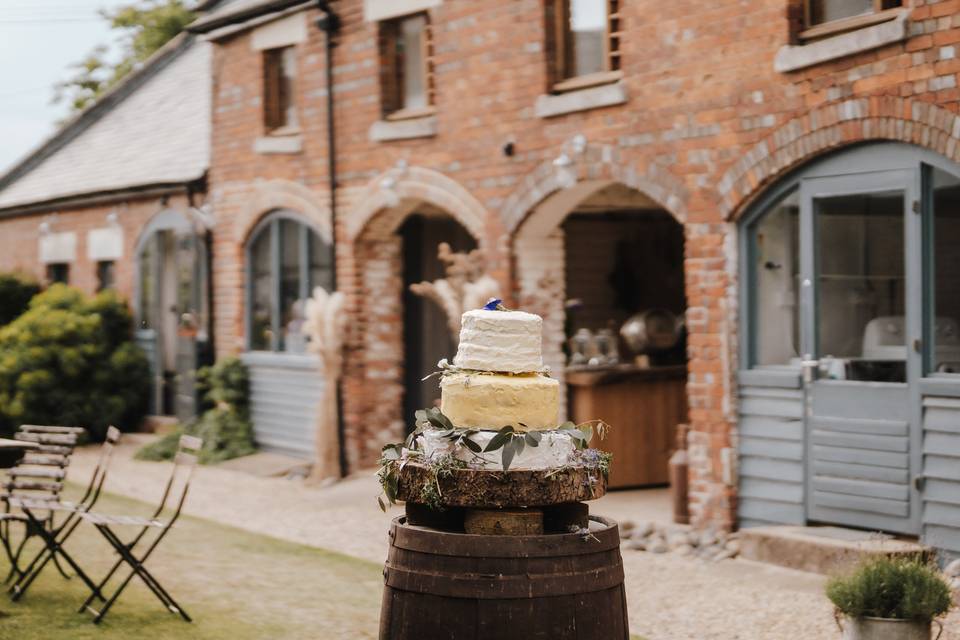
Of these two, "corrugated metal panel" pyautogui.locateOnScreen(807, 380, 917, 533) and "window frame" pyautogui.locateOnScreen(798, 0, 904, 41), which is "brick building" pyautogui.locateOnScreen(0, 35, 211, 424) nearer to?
"window frame" pyautogui.locateOnScreen(798, 0, 904, 41)

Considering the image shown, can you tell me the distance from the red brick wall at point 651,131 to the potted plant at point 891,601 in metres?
2.93

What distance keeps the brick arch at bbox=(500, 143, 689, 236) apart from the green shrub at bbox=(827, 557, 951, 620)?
4133 mm


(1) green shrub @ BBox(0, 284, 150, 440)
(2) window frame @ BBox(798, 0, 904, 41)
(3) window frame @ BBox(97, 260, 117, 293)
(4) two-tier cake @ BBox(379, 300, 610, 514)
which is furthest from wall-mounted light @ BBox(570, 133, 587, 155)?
(3) window frame @ BBox(97, 260, 117, 293)

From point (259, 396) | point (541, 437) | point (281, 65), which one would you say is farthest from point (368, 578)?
point (281, 65)

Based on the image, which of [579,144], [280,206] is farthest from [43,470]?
[280,206]

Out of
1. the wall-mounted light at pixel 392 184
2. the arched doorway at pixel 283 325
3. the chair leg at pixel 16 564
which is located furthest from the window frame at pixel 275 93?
the chair leg at pixel 16 564

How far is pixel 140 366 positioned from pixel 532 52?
26.8 feet

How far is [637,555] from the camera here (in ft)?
31.3

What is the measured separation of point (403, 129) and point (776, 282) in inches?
181

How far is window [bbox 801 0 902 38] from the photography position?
859cm

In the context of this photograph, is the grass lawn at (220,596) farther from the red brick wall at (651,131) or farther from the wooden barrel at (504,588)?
the red brick wall at (651,131)

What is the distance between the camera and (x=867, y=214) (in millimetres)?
8727

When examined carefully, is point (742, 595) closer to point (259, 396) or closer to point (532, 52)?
point (532, 52)

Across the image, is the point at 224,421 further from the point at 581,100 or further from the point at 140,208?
the point at 581,100
